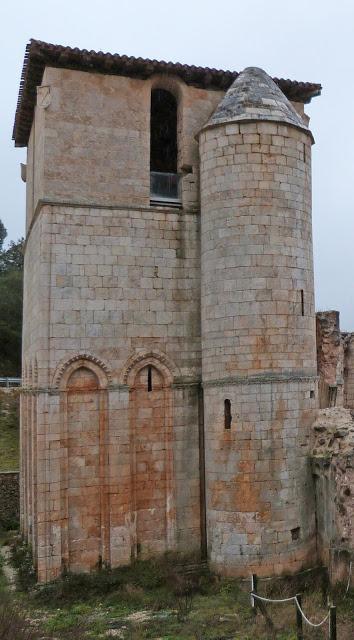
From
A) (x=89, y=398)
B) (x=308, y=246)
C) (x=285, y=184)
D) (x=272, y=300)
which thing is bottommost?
(x=89, y=398)

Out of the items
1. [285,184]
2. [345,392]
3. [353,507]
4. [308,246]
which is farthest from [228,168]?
[345,392]

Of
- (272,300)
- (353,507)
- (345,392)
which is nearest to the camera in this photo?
(353,507)

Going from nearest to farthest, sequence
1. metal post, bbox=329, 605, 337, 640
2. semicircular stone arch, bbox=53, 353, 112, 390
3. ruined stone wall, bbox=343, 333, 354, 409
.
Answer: metal post, bbox=329, 605, 337, 640
semicircular stone arch, bbox=53, 353, 112, 390
ruined stone wall, bbox=343, 333, 354, 409

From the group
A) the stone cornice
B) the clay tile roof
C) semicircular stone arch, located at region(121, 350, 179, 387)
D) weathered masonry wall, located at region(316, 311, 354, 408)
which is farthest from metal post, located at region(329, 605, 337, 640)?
the clay tile roof

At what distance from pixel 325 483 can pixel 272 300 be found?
4.04m

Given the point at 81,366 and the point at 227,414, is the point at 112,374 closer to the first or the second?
the point at 81,366

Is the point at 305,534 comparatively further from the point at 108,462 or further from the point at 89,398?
the point at 89,398

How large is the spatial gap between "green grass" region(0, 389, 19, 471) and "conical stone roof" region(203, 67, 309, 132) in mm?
13982

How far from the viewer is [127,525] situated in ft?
39.2

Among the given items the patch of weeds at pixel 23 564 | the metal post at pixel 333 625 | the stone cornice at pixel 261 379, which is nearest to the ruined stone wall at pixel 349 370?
the stone cornice at pixel 261 379

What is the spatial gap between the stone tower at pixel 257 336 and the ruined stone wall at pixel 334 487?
0.29 meters

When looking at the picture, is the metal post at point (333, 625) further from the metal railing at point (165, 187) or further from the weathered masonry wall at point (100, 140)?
the metal railing at point (165, 187)

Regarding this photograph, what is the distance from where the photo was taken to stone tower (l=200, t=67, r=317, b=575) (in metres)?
11.5

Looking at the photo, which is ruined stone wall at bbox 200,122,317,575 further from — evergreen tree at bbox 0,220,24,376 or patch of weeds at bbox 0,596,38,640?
evergreen tree at bbox 0,220,24,376
